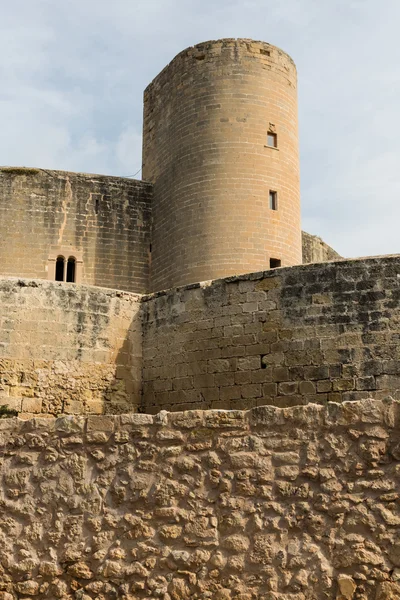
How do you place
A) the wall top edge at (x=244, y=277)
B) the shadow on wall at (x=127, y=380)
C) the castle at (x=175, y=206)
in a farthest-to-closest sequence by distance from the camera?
the castle at (x=175, y=206)
the shadow on wall at (x=127, y=380)
the wall top edge at (x=244, y=277)

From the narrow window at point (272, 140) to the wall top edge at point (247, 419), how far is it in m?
11.5

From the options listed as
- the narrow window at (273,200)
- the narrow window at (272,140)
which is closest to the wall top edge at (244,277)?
the narrow window at (273,200)

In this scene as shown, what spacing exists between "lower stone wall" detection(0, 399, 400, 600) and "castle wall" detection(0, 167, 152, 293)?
12213 millimetres

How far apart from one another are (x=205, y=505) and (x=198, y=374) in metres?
5.41

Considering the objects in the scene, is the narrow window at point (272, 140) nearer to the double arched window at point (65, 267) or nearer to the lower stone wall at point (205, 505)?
the double arched window at point (65, 267)

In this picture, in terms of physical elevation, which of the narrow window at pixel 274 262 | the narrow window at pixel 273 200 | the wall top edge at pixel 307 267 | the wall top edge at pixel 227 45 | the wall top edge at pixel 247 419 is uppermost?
the wall top edge at pixel 227 45

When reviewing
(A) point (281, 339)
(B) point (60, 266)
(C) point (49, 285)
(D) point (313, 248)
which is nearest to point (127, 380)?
(C) point (49, 285)

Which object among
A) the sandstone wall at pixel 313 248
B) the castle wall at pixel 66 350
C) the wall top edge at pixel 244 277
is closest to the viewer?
the wall top edge at pixel 244 277

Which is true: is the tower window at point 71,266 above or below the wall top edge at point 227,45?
below

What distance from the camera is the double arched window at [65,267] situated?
16688mm

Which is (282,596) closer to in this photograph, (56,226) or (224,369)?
(224,369)

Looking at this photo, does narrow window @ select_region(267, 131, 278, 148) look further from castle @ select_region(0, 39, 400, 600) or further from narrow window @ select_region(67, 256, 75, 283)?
narrow window @ select_region(67, 256, 75, 283)

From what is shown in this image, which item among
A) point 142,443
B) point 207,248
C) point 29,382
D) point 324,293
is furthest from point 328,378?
point 207,248

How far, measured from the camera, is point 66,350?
394 inches
